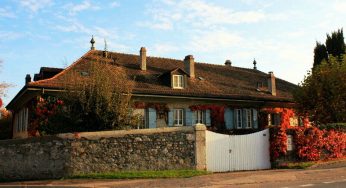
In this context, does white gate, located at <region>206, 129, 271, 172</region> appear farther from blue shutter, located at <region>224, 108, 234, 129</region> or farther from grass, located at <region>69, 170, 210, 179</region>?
blue shutter, located at <region>224, 108, 234, 129</region>

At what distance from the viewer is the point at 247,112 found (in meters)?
28.4

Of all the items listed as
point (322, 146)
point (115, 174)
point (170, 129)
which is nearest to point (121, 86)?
point (170, 129)

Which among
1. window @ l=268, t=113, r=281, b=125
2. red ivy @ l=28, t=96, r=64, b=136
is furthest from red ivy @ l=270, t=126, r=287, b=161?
red ivy @ l=28, t=96, r=64, b=136

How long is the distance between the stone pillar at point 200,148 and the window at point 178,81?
9.18m

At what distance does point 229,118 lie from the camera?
1085 inches

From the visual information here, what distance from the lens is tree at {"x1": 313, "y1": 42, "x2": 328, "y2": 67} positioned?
120 feet

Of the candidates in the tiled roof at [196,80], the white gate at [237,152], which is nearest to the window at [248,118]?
the tiled roof at [196,80]

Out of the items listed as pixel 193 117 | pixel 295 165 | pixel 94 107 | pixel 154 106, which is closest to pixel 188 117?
pixel 193 117

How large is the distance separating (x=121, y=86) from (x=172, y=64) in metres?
12.9

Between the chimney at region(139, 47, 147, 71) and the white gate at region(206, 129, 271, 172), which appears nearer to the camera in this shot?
the white gate at region(206, 129, 271, 172)

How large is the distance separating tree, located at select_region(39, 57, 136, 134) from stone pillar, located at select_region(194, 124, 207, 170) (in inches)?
128

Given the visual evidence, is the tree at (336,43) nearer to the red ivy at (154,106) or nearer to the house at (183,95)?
the house at (183,95)

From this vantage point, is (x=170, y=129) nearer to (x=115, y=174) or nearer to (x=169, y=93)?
(x=115, y=174)

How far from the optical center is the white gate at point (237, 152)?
17750 millimetres
